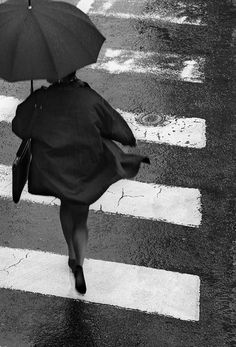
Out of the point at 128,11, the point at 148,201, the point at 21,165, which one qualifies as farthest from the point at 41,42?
the point at 128,11

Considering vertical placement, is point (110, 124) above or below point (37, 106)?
below

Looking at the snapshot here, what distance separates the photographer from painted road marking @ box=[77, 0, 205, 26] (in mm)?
11398

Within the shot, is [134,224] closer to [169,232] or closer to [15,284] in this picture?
[169,232]

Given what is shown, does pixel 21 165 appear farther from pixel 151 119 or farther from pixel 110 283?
pixel 151 119

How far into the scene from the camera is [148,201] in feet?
22.7

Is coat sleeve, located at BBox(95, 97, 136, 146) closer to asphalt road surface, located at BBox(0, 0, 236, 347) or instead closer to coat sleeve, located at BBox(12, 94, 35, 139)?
coat sleeve, located at BBox(12, 94, 35, 139)

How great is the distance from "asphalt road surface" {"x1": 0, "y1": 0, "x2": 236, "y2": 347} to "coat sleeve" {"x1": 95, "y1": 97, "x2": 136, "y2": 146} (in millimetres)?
1358

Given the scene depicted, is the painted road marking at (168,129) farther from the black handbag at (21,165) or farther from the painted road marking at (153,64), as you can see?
the black handbag at (21,165)

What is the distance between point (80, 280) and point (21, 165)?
1.09m

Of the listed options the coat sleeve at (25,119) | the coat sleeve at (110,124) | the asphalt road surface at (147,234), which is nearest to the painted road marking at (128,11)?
the asphalt road surface at (147,234)

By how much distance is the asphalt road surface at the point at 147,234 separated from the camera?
544cm

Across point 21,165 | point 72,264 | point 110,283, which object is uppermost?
point 21,165

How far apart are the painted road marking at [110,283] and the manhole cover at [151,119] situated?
2661mm

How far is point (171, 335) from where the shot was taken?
17.5ft
